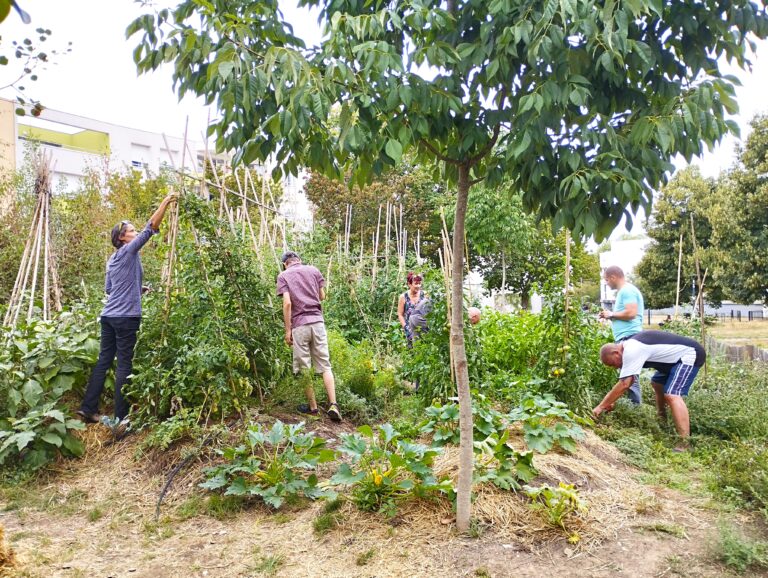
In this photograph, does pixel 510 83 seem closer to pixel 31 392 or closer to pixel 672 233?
pixel 31 392

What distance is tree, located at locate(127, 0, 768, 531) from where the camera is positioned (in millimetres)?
2156

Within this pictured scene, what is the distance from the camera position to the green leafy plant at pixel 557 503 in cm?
330

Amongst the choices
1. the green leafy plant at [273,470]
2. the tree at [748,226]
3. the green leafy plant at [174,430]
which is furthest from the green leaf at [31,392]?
the tree at [748,226]

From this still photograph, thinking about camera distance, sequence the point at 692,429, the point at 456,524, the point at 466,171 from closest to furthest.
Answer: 1. the point at 466,171
2. the point at 456,524
3. the point at 692,429

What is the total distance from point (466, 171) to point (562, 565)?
210 cm

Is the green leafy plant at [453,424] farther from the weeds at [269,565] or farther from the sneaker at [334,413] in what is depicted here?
the weeds at [269,565]

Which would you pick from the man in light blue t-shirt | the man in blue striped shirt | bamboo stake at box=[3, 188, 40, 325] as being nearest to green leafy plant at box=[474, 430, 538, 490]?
the man in light blue t-shirt

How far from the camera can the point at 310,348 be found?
5594 mm

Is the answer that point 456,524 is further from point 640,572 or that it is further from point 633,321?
point 633,321

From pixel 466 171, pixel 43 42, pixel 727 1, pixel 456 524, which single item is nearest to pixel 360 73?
pixel 466 171

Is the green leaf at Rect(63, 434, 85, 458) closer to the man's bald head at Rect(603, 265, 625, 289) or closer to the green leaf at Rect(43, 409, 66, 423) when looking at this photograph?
the green leaf at Rect(43, 409, 66, 423)

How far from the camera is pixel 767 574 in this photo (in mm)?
2873

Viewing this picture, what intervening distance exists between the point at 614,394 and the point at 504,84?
3788mm

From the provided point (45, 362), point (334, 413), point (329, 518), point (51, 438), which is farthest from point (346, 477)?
point (45, 362)
